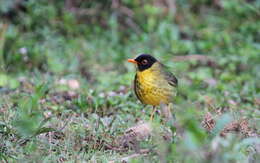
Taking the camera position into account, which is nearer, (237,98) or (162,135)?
(162,135)

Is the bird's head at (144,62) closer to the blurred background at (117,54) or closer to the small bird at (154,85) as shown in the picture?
the small bird at (154,85)

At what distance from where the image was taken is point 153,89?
5.72 meters

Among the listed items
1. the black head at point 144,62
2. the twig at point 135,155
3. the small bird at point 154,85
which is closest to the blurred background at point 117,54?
the small bird at point 154,85

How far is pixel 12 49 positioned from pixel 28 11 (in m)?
1.14

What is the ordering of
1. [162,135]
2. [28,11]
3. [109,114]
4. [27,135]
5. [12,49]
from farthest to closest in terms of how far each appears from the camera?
1. [28,11]
2. [12,49]
3. [109,114]
4. [162,135]
5. [27,135]

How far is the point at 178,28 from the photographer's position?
9.30 metres

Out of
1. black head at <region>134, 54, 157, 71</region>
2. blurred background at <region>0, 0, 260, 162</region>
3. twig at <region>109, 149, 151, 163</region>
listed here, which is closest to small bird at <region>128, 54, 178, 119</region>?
black head at <region>134, 54, 157, 71</region>

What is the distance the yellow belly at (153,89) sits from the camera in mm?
5703

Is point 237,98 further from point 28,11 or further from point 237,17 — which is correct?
point 28,11

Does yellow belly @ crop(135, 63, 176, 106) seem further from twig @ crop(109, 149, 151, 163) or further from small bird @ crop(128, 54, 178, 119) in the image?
twig @ crop(109, 149, 151, 163)

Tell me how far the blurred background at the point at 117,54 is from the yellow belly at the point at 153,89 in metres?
0.31

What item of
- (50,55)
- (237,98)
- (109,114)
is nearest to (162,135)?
(109,114)

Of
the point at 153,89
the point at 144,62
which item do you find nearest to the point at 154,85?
the point at 153,89

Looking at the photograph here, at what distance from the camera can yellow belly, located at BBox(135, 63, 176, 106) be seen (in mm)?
5703
